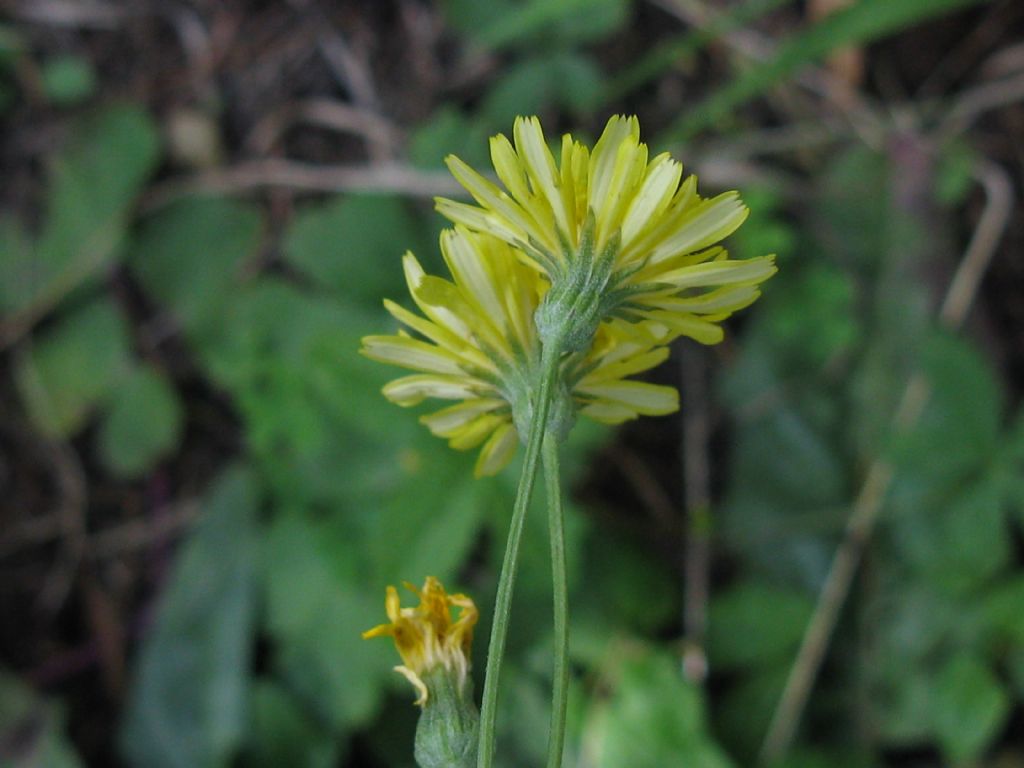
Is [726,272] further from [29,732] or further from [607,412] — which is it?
[29,732]

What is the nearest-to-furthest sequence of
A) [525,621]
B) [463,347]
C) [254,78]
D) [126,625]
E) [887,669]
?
[463,347]
[525,621]
[887,669]
[126,625]
[254,78]

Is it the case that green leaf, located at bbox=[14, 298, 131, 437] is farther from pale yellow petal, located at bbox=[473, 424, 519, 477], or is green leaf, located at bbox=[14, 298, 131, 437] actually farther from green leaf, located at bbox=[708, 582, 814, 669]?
pale yellow petal, located at bbox=[473, 424, 519, 477]

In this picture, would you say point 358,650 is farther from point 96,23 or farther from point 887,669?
point 96,23

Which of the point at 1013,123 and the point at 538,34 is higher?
the point at 538,34

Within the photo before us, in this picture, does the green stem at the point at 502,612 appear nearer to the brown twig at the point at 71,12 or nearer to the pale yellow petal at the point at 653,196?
the pale yellow petal at the point at 653,196

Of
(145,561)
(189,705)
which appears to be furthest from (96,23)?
(189,705)

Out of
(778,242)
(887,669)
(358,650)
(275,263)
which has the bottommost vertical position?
(887,669)

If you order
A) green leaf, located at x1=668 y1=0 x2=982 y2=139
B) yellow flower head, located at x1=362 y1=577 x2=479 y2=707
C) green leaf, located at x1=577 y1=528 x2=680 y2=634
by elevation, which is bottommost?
green leaf, located at x1=577 y1=528 x2=680 y2=634

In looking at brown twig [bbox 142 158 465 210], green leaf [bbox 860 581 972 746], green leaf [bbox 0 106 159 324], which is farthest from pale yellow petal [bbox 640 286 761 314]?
green leaf [bbox 0 106 159 324]
